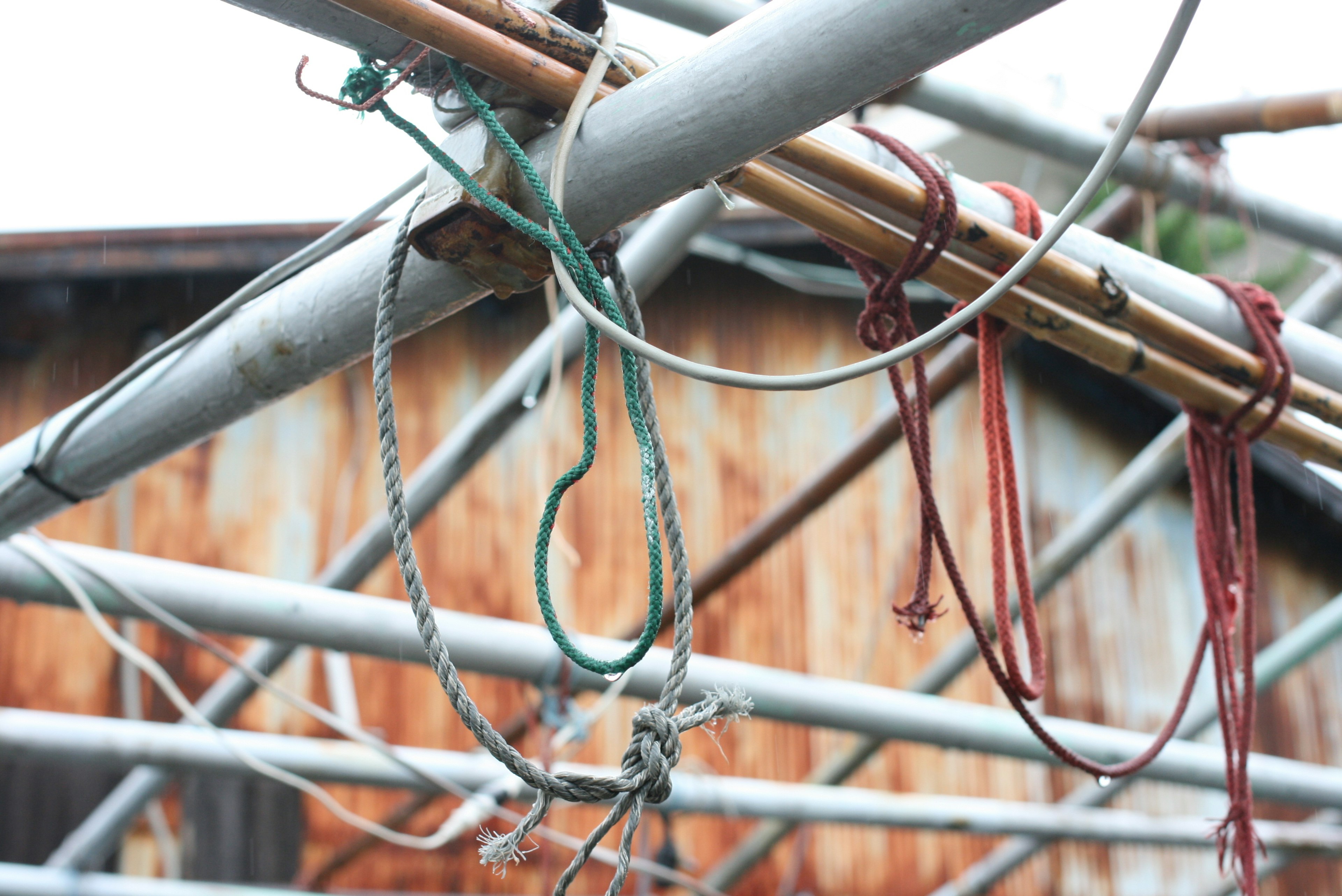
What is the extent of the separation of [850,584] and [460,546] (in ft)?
5.97

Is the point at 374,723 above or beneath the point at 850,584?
beneath

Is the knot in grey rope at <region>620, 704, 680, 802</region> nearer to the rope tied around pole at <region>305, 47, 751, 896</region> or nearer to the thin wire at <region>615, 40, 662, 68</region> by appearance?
the rope tied around pole at <region>305, 47, 751, 896</region>

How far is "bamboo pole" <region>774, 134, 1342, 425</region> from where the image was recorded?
5.19ft

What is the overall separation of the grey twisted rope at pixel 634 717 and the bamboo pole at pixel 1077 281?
516 millimetres

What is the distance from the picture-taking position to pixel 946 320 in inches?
44.6

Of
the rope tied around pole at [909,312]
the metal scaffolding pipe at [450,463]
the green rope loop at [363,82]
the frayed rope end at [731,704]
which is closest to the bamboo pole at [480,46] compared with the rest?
the green rope loop at [363,82]

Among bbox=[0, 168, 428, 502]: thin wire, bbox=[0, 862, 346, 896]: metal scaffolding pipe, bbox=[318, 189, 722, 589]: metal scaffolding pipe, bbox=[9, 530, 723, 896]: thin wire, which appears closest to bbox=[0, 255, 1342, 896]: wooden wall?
bbox=[0, 862, 346, 896]: metal scaffolding pipe

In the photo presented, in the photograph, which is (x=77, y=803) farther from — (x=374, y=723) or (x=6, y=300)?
(x=6, y=300)

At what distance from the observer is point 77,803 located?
13.8 ft

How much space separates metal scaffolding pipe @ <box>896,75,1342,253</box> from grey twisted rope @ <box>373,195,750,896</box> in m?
2.03

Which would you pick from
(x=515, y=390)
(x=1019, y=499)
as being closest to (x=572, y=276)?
(x=1019, y=499)

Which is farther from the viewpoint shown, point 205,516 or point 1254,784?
point 205,516

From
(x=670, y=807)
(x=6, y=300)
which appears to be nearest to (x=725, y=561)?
(x=670, y=807)

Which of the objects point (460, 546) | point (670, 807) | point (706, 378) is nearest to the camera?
point (706, 378)
